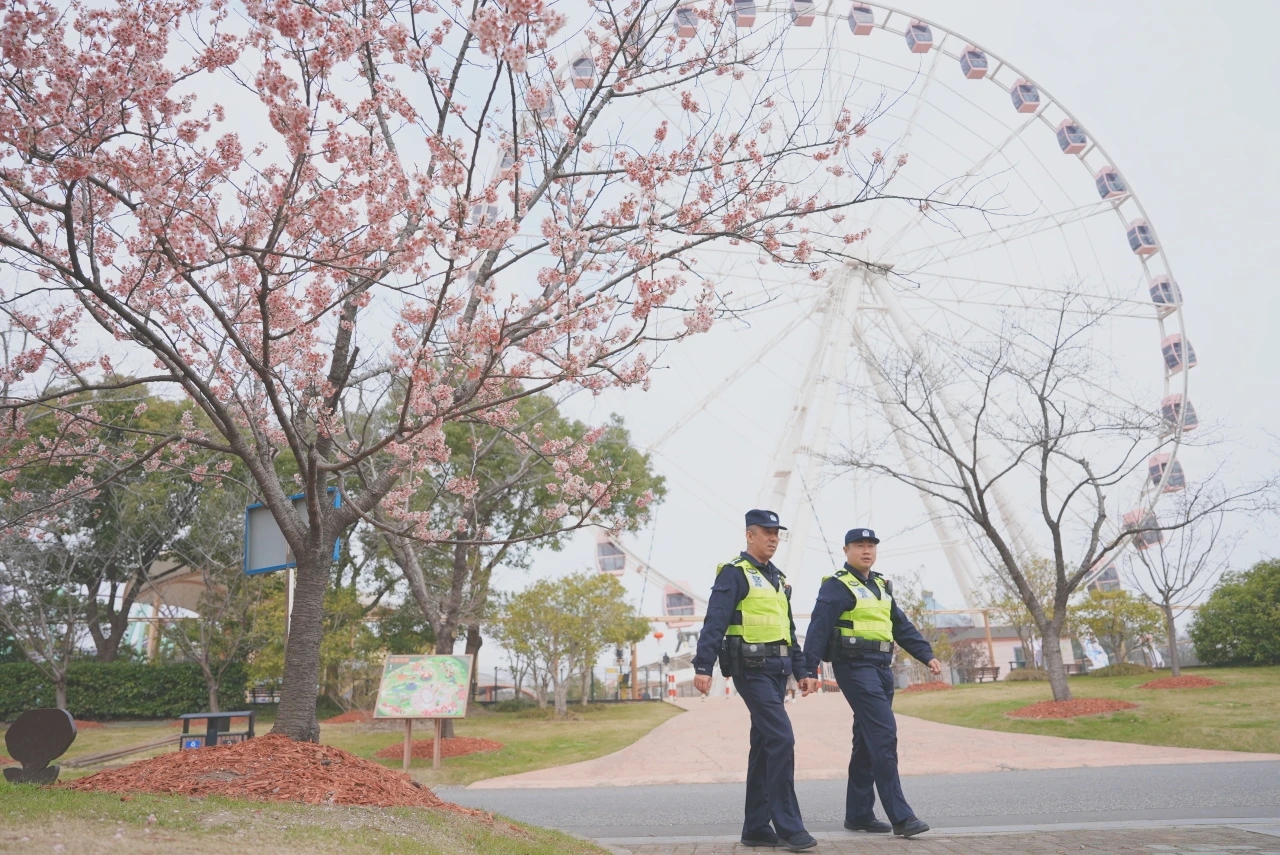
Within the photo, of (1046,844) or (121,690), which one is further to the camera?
(121,690)

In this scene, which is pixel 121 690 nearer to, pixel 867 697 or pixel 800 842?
pixel 867 697

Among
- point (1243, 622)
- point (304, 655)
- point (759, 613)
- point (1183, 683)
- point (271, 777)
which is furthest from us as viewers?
point (1243, 622)

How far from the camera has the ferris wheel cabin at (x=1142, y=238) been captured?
21.8 metres

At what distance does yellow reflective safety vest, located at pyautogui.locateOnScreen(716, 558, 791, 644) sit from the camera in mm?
4469

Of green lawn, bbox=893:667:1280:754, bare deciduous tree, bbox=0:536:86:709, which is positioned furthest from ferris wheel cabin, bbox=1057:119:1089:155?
bare deciduous tree, bbox=0:536:86:709

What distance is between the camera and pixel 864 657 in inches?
192

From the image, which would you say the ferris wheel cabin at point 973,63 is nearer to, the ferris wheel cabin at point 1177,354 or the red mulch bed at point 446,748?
the ferris wheel cabin at point 1177,354

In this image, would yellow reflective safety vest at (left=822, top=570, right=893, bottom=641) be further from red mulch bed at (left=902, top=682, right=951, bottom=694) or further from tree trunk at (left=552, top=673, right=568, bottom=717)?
red mulch bed at (left=902, top=682, right=951, bottom=694)

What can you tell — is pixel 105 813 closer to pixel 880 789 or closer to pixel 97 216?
pixel 880 789

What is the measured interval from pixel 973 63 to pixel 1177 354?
8.54 meters

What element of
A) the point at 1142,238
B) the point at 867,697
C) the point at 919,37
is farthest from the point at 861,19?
the point at 867,697

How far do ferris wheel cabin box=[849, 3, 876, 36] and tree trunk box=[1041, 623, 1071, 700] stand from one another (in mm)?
14114

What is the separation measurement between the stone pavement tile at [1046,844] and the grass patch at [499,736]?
618cm

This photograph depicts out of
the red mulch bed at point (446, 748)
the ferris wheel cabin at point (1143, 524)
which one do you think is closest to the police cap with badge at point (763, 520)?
the red mulch bed at point (446, 748)
